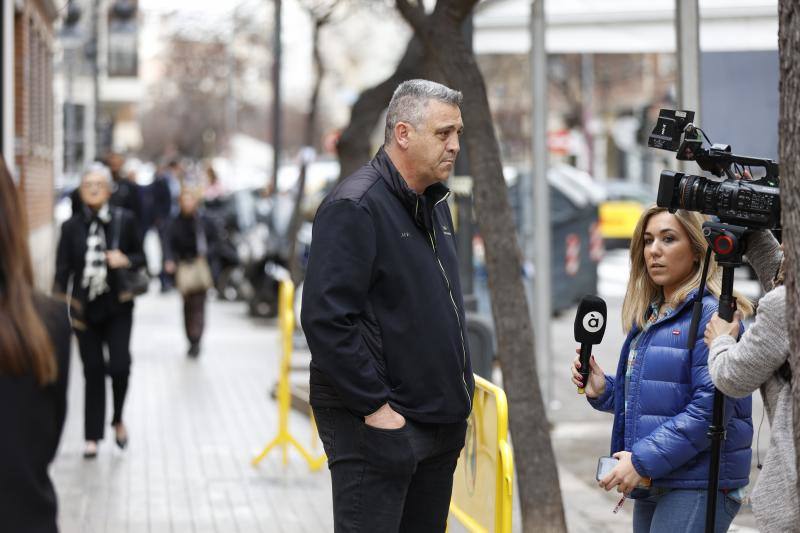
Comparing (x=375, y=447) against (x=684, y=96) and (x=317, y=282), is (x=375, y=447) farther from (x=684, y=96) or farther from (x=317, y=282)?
(x=684, y=96)

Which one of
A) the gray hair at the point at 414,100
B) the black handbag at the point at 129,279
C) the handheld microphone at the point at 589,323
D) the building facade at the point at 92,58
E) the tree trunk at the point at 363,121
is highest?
the building facade at the point at 92,58

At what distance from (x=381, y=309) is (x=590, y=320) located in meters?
0.70

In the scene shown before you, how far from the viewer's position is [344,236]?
13.9ft

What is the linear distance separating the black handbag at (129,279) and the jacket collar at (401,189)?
17.6ft

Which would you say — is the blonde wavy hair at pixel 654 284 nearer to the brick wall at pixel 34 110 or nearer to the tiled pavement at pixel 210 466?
the tiled pavement at pixel 210 466

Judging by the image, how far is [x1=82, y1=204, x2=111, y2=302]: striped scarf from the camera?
9500 mm

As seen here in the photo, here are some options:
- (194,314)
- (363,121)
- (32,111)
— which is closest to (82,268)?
(363,121)

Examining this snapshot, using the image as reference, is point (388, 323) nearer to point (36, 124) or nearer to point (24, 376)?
point (24, 376)

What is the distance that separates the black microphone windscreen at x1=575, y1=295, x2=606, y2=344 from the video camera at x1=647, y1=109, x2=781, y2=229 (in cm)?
42

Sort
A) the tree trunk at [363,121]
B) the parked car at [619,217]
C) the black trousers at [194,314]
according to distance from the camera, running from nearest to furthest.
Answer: the tree trunk at [363,121] < the black trousers at [194,314] < the parked car at [619,217]

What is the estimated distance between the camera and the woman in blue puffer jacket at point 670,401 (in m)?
4.23

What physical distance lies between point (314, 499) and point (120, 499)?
1151 mm

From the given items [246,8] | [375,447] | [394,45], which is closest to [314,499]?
[375,447]

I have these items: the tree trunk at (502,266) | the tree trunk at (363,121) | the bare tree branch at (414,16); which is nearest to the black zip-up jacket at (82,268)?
the tree trunk at (363,121)
